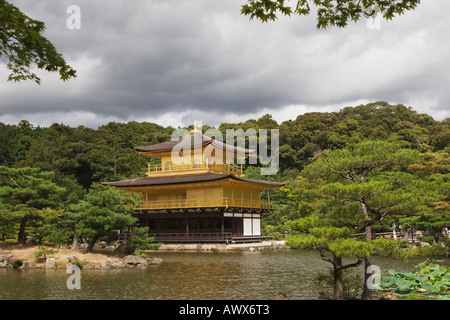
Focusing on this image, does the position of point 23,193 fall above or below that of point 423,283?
above

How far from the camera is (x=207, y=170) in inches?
1396

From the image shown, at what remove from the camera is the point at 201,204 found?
1315 inches

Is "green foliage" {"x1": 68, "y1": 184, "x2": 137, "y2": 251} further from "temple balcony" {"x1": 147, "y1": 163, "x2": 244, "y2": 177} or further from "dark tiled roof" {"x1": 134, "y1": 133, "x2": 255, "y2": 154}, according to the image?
"temple balcony" {"x1": 147, "y1": 163, "x2": 244, "y2": 177}

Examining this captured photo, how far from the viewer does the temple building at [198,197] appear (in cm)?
3278

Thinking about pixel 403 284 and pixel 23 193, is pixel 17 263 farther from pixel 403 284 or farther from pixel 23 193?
pixel 403 284

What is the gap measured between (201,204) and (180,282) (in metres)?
18.6

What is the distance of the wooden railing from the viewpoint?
3266 cm

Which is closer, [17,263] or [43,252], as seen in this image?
[17,263]

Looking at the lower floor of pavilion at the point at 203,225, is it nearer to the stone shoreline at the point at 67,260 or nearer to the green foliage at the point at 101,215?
the stone shoreline at the point at 67,260

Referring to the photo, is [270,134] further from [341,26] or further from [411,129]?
[341,26]

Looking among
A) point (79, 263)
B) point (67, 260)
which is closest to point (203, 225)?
point (67, 260)
